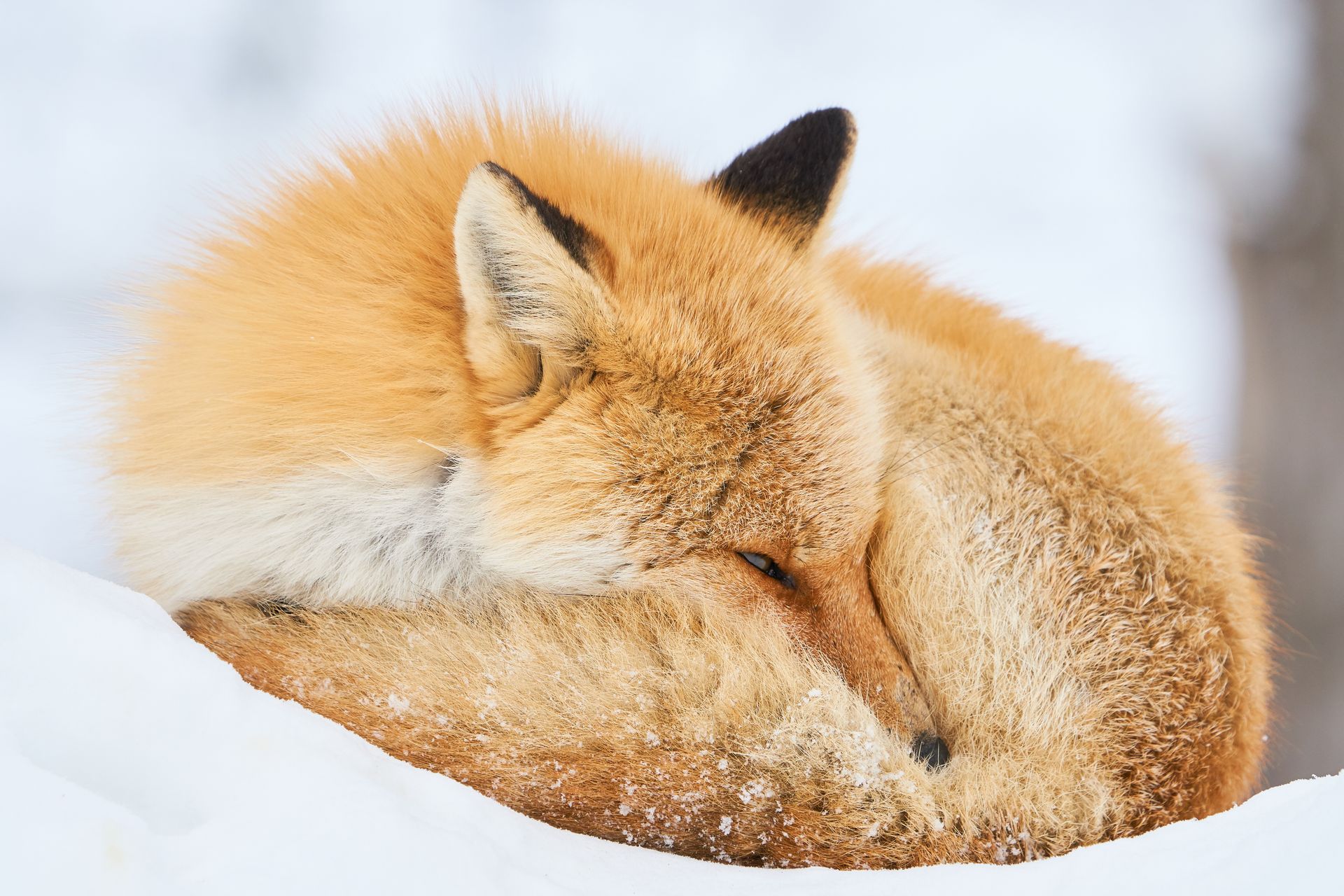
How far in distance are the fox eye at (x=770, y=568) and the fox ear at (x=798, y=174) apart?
63 centimetres

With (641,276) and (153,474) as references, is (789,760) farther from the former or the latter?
(153,474)

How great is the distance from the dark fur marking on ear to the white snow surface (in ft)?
2.14

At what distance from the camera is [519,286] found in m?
1.24

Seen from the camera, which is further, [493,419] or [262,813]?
[493,419]

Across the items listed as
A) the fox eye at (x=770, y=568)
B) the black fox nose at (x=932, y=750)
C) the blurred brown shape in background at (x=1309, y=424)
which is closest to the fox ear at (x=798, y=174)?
the fox eye at (x=770, y=568)

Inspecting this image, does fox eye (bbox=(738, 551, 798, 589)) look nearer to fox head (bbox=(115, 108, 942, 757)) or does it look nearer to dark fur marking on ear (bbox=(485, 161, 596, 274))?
fox head (bbox=(115, 108, 942, 757))

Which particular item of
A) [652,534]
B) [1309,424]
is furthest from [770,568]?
[1309,424]

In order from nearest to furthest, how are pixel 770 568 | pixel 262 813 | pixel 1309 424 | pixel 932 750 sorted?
pixel 262 813 < pixel 932 750 < pixel 770 568 < pixel 1309 424

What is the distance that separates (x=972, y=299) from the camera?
2.08m

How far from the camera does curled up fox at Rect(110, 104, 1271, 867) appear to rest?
94 centimetres

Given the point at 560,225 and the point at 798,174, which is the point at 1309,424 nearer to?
the point at 798,174

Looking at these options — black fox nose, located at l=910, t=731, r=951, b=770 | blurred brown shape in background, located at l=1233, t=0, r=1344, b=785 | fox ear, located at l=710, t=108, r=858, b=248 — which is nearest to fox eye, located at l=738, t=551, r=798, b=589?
black fox nose, located at l=910, t=731, r=951, b=770

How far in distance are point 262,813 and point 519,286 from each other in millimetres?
774

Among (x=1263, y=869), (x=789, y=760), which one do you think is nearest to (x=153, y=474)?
(x=789, y=760)
